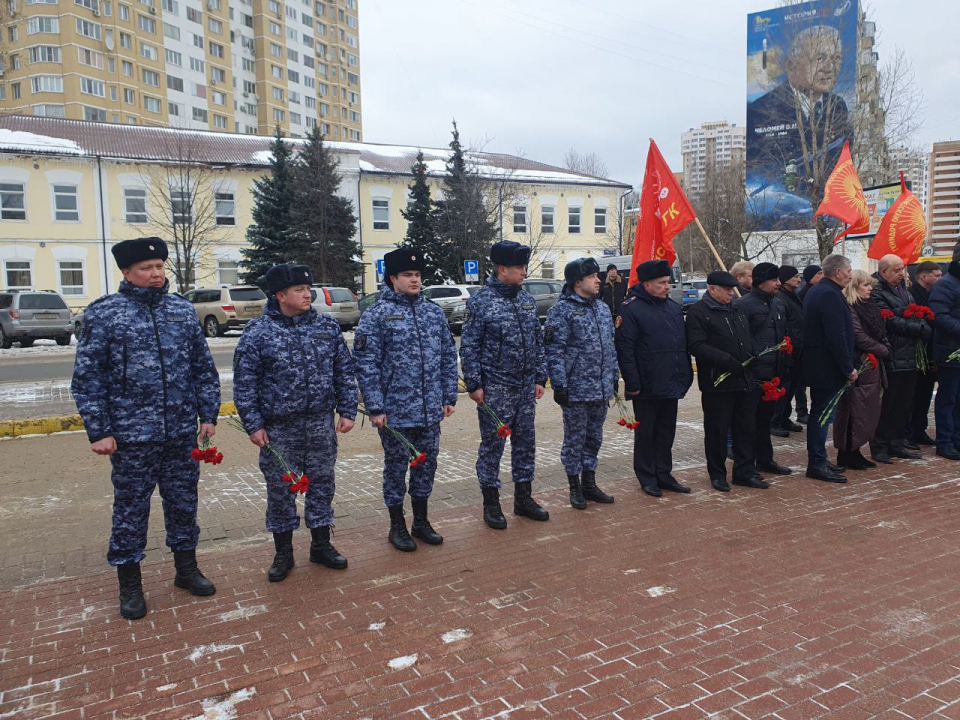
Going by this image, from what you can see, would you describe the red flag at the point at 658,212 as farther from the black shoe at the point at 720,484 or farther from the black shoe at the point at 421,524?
the black shoe at the point at 421,524

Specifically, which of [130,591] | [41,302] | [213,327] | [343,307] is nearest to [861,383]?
[130,591]

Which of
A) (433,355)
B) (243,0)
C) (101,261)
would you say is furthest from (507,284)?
(243,0)

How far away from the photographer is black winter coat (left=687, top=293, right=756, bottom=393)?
6555mm

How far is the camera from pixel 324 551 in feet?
15.9

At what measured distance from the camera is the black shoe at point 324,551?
189 inches

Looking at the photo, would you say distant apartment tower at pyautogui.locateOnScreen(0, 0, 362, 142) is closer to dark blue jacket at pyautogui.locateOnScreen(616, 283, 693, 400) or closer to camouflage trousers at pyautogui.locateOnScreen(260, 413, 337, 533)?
dark blue jacket at pyautogui.locateOnScreen(616, 283, 693, 400)

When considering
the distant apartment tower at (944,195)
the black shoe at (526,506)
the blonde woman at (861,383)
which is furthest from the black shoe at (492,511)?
the distant apartment tower at (944,195)

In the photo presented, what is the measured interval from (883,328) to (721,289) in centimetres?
191

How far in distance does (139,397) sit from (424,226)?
3640 centimetres

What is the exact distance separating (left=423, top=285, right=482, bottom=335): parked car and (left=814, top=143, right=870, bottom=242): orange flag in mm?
15950

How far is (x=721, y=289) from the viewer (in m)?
6.62

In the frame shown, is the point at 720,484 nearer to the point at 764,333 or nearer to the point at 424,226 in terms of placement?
the point at 764,333

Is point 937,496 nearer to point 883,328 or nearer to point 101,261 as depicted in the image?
point 883,328

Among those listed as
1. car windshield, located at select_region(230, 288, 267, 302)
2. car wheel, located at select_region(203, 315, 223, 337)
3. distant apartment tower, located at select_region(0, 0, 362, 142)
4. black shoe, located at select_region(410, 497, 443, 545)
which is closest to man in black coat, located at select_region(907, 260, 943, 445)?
black shoe, located at select_region(410, 497, 443, 545)
